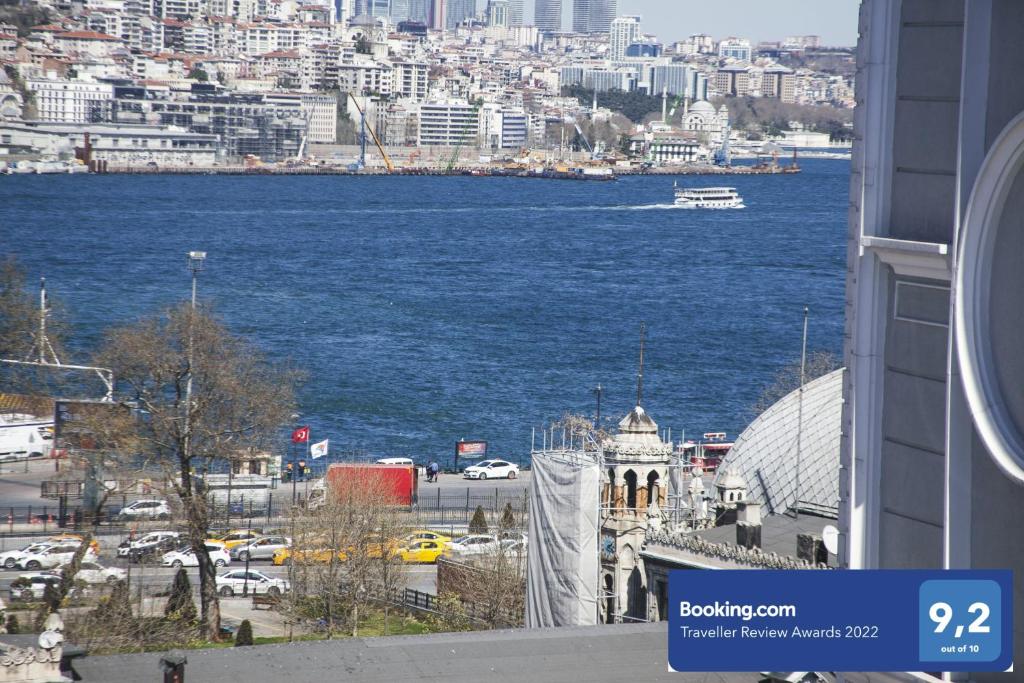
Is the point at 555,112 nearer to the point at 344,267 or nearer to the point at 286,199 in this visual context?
the point at 286,199

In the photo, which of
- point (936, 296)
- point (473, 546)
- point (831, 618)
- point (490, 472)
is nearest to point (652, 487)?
point (473, 546)

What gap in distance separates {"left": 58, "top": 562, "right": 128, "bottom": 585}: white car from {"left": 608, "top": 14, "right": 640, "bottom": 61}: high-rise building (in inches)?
6650

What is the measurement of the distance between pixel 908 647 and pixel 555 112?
110179 millimetres

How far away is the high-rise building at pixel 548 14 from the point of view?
638ft

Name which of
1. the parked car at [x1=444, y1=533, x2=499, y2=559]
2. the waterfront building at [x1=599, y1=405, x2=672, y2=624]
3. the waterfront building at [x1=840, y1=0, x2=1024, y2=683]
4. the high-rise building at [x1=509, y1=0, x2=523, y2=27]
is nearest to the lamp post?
the parked car at [x1=444, y1=533, x2=499, y2=559]

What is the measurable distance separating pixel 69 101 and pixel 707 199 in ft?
119

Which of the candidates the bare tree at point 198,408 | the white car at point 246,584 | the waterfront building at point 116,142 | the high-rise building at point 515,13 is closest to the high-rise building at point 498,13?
the high-rise building at point 515,13

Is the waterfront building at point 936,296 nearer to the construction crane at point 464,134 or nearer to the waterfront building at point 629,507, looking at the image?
the waterfront building at point 629,507

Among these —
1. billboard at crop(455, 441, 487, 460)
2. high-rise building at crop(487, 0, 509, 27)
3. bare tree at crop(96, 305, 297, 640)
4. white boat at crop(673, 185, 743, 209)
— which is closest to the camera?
bare tree at crop(96, 305, 297, 640)

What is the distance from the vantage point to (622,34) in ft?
586

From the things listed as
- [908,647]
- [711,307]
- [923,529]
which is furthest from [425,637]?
[711,307]

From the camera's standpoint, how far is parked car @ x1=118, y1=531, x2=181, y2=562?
10.0 metres

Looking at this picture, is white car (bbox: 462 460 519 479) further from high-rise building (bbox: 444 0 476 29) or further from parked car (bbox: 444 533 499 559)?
high-rise building (bbox: 444 0 476 29)

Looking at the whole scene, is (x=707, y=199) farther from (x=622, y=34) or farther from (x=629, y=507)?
(x=622, y=34)
